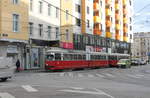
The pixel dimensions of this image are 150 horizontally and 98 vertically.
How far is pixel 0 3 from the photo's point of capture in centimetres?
4119

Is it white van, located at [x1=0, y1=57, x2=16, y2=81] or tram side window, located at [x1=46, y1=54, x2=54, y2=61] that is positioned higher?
tram side window, located at [x1=46, y1=54, x2=54, y2=61]

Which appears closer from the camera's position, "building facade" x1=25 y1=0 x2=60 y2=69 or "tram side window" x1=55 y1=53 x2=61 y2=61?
"tram side window" x1=55 y1=53 x2=61 y2=61

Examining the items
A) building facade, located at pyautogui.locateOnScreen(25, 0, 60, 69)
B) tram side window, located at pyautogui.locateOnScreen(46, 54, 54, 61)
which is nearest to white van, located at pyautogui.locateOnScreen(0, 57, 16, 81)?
tram side window, located at pyautogui.locateOnScreen(46, 54, 54, 61)

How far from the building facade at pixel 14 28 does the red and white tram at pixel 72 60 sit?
168 inches

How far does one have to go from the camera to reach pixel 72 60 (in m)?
46.4

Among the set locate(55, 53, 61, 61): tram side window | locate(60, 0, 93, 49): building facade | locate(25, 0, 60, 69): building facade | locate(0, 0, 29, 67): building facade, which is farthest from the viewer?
locate(60, 0, 93, 49): building facade

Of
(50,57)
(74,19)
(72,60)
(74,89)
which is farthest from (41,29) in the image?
(74,89)

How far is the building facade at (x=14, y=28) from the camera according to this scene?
41750mm

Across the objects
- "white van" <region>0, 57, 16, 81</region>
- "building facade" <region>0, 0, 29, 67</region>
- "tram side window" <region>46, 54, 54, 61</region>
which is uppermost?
"building facade" <region>0, 0, 29, 67</region>

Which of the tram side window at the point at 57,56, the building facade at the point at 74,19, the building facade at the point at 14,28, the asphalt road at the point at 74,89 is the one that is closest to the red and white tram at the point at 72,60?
the tram side window at the point at 57,56

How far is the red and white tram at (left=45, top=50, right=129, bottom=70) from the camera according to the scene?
142 ft

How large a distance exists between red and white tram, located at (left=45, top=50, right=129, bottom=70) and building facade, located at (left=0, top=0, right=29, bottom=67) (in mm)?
4267

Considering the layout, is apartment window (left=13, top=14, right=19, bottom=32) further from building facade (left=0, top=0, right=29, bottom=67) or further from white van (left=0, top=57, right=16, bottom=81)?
white van (left=0, top=57, right=16, bottom=81)

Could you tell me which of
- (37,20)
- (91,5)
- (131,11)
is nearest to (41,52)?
(37,20)
